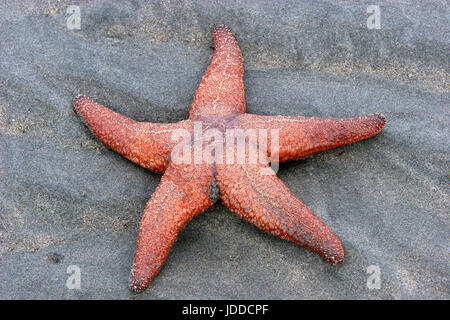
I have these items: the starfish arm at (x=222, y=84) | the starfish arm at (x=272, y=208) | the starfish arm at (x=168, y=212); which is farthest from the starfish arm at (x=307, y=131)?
the starfish arm at (x=168, y=212)

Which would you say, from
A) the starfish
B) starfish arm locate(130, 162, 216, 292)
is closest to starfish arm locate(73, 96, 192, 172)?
the starfish

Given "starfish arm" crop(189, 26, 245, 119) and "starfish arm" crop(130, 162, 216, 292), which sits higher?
"starfish arm" crop(189, 26, 245, 119)

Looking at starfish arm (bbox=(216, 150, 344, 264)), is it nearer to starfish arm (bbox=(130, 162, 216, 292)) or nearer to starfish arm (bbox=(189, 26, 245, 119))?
starfish arm (bbox=(130, 162, 216, 292))

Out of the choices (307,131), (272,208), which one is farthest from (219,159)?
(307,131)

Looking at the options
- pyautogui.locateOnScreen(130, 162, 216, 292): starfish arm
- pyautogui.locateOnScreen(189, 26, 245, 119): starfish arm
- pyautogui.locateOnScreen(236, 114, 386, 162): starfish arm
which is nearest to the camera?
pyautogui.locateOnScreen(130, 162, 216, 292): starfish arm

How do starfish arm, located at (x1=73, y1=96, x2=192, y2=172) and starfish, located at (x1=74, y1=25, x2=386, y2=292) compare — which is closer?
starfish, located at (x1=74, y1=25, x2=386, y2=292)

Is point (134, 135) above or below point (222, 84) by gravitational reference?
below

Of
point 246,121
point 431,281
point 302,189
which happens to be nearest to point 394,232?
point 431,281

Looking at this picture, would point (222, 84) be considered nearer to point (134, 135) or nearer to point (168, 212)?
point (134, 135)
